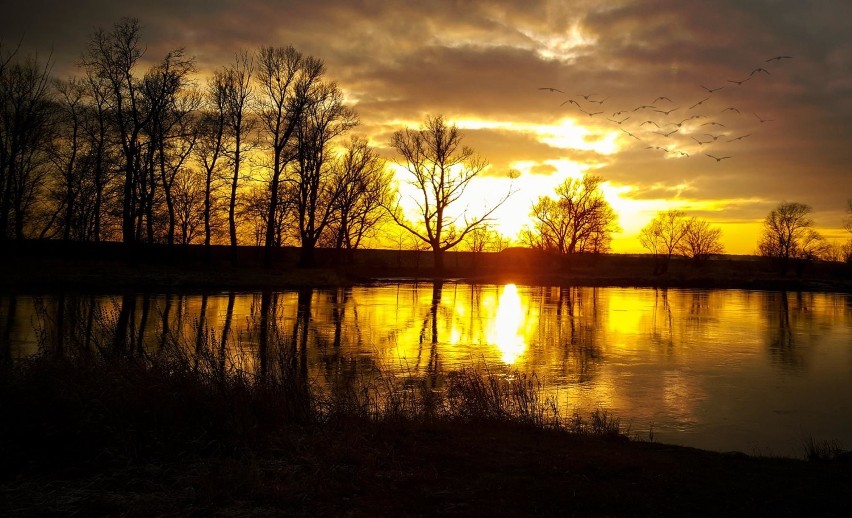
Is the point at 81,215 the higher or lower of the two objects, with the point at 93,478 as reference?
higher

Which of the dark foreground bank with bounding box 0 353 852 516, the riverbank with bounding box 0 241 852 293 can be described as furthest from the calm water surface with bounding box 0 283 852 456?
the riverbank with bounding box 0 241 852 293

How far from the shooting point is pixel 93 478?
19.5 feet

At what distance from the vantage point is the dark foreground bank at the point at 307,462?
5648mm

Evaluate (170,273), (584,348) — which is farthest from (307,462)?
(170,273)

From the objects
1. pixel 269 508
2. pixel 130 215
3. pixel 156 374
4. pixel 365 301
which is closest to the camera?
pixel 269 508

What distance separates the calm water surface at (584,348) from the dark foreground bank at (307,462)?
5.65 feet

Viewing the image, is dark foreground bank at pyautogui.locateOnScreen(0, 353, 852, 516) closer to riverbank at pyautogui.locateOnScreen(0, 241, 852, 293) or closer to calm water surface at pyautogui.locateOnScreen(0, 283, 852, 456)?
calm water surface at pyautogui.locateOnScreen(0, 283, 852, 456)

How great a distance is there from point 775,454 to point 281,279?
1575 inches

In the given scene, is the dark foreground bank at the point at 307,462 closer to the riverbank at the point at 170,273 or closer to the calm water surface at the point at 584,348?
the calm water surface at the point at 584,348

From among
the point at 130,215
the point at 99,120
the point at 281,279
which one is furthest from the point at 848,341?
the point at 99,120

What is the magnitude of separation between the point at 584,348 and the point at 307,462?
45.6ft

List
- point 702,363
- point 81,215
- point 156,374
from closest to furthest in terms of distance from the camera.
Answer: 1. point 156,374
2. point 702,363
3. point 81,215

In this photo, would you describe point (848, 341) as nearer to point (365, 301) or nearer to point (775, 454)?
point (775, 454)

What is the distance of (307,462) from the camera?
6562 mm
